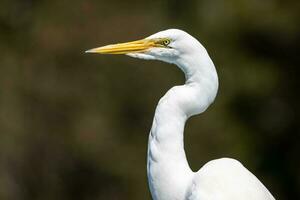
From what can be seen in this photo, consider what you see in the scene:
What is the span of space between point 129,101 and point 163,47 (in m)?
6.01

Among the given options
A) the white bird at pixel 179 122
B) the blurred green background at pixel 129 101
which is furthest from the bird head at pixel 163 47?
the blurred green background at pixel 129 101

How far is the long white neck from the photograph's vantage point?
10.4ft

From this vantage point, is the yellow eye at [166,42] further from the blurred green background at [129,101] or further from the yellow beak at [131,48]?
the blurred green background at [129,101]

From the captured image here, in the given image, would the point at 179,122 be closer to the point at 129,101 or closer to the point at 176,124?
the point at 176,124

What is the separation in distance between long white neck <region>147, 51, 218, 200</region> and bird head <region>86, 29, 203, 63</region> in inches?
1.3

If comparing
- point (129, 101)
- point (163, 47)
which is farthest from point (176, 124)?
point (129, 101)

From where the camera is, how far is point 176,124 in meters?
3.19

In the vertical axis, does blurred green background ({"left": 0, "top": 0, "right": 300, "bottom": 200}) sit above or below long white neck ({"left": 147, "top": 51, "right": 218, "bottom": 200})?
below

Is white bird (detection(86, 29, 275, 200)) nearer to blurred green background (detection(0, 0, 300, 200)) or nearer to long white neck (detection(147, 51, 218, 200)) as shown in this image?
long white neck (detection(147, 51, 218, 200))

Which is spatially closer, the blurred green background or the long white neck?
the long white neck


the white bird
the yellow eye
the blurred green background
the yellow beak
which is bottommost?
the blurred green background

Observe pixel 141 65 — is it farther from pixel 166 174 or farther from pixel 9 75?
pixel 166 174

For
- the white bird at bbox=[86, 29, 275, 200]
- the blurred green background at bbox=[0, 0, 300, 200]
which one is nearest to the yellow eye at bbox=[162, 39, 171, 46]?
the white bird at bbox=[86, 29, 275, 200]

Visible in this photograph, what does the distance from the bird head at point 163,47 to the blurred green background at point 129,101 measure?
5.68 m
